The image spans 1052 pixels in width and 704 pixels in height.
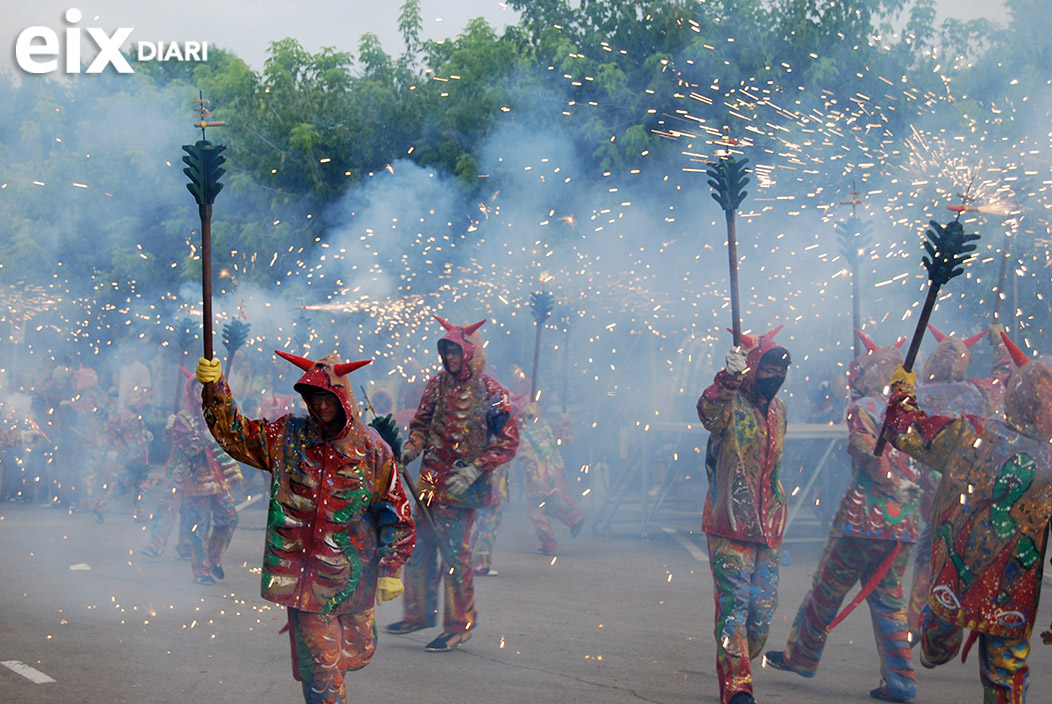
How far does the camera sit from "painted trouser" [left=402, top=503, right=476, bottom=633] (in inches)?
311

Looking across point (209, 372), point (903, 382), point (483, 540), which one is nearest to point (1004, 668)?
point (903, 382)

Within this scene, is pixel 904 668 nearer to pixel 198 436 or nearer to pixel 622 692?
pixel 622 692

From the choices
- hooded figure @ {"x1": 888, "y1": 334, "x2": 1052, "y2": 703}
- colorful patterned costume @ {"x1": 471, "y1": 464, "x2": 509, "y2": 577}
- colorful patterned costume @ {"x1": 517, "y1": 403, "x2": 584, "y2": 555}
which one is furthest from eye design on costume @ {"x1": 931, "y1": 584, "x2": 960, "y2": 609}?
colorful patterned costume @ {"x1": 517, "y1": 403, "x2": 584, "y2": 555}

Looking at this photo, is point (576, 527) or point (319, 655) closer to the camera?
point (319, 655)

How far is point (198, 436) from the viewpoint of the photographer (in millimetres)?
A: 10742

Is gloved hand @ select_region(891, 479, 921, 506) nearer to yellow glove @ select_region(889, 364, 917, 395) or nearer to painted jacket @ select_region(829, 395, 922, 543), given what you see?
painted jacket @ select_region(829, 395, 922, 543)

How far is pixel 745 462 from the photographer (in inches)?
262

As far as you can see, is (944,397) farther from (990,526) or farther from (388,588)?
(388,588)

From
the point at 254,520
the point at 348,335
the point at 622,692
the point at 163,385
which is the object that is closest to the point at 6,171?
the point at 163,385

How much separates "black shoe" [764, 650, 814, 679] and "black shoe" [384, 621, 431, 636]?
2298 millimetres

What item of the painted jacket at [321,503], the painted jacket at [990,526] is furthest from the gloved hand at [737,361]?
the painted jacket at [321,503]

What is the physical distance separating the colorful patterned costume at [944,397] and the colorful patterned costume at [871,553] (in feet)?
2.32

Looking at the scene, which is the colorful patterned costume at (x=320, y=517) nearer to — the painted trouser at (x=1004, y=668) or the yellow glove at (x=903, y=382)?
the yellow glove at (x=903, y=382)

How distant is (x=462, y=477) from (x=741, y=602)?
2.13 m
